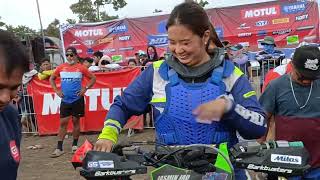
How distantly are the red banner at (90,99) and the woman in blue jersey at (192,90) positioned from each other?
26.3 feet

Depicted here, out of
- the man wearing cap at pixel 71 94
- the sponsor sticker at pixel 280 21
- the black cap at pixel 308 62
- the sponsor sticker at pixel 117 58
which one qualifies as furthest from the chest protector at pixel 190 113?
the sponsor sticker at pixel 117 58

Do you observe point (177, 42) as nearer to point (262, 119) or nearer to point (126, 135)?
point (262, 119)

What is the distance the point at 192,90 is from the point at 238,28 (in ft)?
53.3

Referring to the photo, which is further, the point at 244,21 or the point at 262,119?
the point at 244,21

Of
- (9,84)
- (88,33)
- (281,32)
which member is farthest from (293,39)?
(9,84)

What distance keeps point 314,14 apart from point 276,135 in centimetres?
1422

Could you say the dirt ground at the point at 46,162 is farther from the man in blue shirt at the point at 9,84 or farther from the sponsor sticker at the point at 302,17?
the sponsor sticker at the point at 302,17

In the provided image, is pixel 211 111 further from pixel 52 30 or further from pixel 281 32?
pixel 52 30

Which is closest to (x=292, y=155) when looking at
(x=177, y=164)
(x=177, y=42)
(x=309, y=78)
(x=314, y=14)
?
(x=177, y=164)

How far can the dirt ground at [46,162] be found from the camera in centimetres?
745

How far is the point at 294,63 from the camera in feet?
12.4

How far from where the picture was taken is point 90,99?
35.1 ft

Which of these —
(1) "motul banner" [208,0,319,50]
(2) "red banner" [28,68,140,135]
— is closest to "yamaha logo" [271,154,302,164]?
(2) "red banner" [28,68,140,135]

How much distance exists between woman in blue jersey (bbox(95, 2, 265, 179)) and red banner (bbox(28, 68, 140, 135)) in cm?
801
